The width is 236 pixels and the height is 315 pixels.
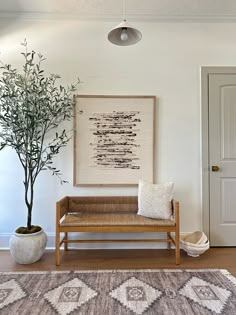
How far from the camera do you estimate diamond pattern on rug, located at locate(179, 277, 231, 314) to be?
1.70 meters

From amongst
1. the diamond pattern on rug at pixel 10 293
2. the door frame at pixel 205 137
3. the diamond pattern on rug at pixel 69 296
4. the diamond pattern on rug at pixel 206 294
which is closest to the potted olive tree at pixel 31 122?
the diamond pattern on rug at pixel 10 293

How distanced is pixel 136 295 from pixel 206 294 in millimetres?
585

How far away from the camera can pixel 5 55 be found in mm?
2863

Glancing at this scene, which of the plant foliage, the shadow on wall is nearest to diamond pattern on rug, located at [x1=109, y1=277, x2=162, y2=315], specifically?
the plant foliage

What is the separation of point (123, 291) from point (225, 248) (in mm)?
1637

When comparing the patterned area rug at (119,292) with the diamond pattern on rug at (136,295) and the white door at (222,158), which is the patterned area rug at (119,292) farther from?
the white door at (222,158)

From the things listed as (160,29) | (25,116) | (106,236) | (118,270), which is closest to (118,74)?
(160,29)

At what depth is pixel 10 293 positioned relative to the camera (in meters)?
1.85

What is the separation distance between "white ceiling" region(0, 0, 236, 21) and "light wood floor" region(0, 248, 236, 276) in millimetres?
3005

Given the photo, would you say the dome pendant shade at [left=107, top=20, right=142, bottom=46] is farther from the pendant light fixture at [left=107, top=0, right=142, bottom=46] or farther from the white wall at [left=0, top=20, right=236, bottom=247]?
the white wall at [left=0, top=20, right=236, bottom=247]

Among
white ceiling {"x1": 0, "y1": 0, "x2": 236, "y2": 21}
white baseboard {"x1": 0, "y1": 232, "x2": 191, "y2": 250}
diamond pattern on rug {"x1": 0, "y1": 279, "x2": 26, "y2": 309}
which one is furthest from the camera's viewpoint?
white baseboard {"x1": 0, "y1": 232, "x2": 191, "y2": 250}

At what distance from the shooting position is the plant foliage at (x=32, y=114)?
245 cm

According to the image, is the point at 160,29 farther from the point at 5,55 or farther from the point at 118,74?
the point at 5,55

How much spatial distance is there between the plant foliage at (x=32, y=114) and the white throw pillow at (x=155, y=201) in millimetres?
1099
